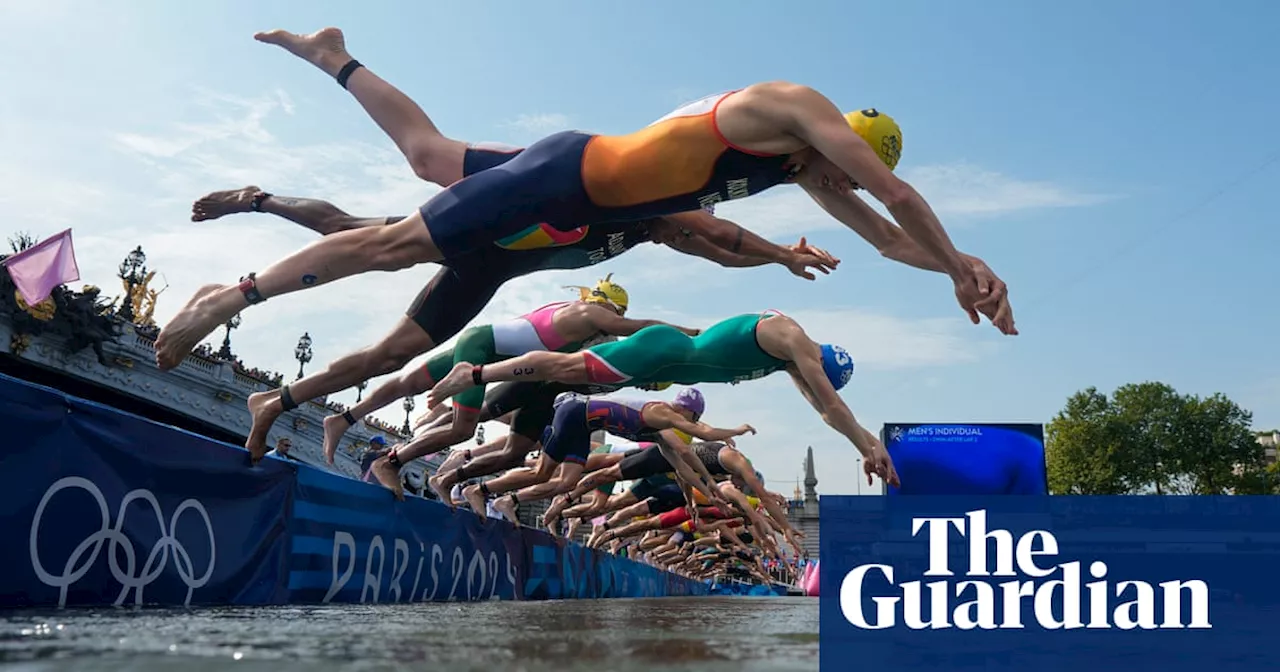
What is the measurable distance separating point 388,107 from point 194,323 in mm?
1335

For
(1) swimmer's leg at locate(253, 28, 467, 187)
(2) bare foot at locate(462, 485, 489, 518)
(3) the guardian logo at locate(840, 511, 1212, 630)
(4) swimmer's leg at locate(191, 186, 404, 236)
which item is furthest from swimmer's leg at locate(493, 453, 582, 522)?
(1) swimmer's leg at locate(253, 28, 467, 187)

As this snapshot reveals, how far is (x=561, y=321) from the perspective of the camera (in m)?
7.95

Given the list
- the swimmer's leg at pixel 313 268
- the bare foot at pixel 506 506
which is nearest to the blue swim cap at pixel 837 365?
the bare foot at pixel 506 506

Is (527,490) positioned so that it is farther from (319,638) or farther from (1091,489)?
(1091,489)

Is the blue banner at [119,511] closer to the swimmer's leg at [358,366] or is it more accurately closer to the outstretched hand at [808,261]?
the swimmer's leg at [358,366]

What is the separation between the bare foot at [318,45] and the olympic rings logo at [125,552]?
7.08 feet

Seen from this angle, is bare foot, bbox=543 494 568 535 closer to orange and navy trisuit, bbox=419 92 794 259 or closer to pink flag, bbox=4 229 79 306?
orange and navy trisuit, bbox=419 92 794 259

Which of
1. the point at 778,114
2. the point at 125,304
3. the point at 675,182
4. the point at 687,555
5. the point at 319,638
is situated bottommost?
the point at 687,555

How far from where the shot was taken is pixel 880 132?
443 cm

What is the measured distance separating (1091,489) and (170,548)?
61858 mm

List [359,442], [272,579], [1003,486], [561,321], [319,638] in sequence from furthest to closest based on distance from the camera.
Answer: [359,442] → [1003,486] → [561,321] → [272,579] → [319,638]

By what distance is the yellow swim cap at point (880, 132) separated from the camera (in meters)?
4.41

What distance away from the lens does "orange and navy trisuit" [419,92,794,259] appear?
12.4 ft

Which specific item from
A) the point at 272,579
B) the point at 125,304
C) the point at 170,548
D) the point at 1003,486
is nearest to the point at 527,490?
the point at 272,579
